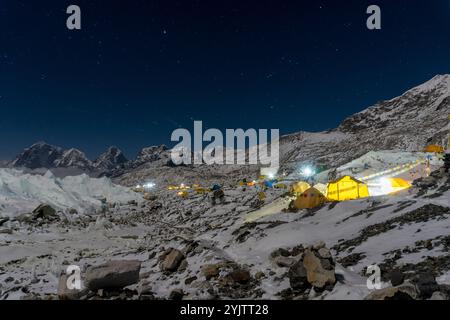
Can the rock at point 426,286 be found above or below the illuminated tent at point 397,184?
below

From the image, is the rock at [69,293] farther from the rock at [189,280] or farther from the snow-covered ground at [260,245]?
the rock at [189,280]

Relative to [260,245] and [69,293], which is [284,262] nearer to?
[260,245]

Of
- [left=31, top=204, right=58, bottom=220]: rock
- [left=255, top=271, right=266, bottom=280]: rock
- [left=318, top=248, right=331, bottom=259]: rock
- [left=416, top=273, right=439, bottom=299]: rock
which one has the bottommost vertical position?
[left=255, top=271, right=266, bottom=280]: rock

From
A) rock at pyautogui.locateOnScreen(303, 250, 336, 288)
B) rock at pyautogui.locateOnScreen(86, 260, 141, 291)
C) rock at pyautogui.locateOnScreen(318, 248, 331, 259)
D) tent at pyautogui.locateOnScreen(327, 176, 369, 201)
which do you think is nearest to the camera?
rock at pyautogui.locateOnScreen(303, 250, 336, 288)

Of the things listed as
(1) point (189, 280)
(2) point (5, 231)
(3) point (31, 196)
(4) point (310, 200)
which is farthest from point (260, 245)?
(3) point (31, 196)

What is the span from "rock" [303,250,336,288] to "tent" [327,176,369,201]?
25.3 m

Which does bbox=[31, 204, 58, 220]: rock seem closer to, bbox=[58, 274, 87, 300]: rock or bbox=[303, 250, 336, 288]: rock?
bbox=[58, 274, 87, 300]: rock

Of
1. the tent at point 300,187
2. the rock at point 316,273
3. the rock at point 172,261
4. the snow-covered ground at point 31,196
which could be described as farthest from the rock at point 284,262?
the snow-covered ground at point 31,196

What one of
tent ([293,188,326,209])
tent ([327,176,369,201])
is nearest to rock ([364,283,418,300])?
tent ([293,188,326,209])

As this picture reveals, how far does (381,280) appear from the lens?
1128 cm

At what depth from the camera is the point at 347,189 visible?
3662 centimetres

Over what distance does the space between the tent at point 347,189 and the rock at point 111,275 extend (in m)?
26.4

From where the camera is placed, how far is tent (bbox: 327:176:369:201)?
119 feet

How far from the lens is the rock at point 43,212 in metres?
45.4
